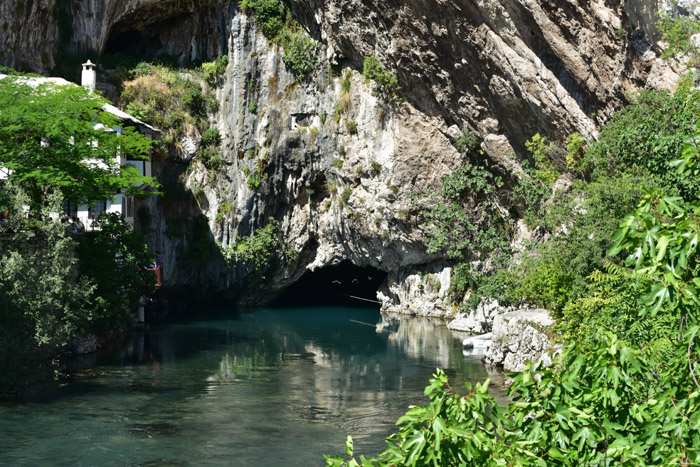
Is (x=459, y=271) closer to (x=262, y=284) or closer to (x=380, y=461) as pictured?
(x=262, y=284)

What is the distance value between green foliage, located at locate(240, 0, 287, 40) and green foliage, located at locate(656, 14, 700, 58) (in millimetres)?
30005

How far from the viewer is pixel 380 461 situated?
24.6 feet

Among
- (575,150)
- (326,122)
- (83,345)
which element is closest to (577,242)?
(575,150)

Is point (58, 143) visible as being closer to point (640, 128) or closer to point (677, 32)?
point (640, 128)

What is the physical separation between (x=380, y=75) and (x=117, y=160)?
61.4 feet

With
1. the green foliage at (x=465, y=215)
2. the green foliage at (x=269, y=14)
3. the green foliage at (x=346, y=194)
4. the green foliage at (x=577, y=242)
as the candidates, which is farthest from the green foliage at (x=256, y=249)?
the green foliage at (x=577, y=242)

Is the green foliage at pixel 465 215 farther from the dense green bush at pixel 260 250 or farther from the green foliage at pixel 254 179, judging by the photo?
the green foliage at pixel 254 179

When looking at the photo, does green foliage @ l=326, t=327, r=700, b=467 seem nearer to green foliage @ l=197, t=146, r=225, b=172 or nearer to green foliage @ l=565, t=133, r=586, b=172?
green foliage @ l=565, t=133, r=586, b=172

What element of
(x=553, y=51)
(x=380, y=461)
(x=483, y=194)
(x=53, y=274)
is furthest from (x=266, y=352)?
(x=380, y=461)

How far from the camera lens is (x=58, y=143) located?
40.0 metres

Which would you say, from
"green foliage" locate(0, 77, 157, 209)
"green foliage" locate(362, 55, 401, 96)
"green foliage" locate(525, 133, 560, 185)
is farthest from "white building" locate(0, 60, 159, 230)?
"green foliage" locate(525, 133, 560, 185)

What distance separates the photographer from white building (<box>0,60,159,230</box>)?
4642cm

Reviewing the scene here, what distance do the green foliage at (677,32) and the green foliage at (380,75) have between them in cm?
1991

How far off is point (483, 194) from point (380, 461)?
45822 millimetres
